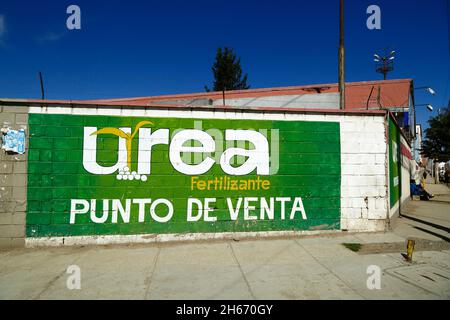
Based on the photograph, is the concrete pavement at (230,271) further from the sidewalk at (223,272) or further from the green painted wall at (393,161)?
the green painted wall at (393,161)

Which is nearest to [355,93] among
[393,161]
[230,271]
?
[393,161]

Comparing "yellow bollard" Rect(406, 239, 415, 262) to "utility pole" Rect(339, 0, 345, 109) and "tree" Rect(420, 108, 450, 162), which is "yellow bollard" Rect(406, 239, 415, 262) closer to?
"utility pole" Rect(339, 0, 345, 109)

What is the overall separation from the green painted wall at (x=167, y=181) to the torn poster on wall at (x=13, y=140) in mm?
177

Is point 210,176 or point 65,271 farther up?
point 210,176

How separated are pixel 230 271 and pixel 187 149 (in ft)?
9.60

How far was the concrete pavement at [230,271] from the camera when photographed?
3928 millimetres

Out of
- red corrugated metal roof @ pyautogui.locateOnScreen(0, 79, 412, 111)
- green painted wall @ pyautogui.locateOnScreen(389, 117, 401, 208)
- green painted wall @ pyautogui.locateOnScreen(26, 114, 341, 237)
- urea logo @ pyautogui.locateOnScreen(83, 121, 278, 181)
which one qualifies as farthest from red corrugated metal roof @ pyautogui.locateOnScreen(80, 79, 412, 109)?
urea logo @ pyautogui.locateOnScreen(83, 121, 278, 181)

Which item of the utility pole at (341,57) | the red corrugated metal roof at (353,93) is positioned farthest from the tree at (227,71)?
the utility pole at (341,57)

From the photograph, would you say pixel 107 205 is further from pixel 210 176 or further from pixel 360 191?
pixel 360 191
